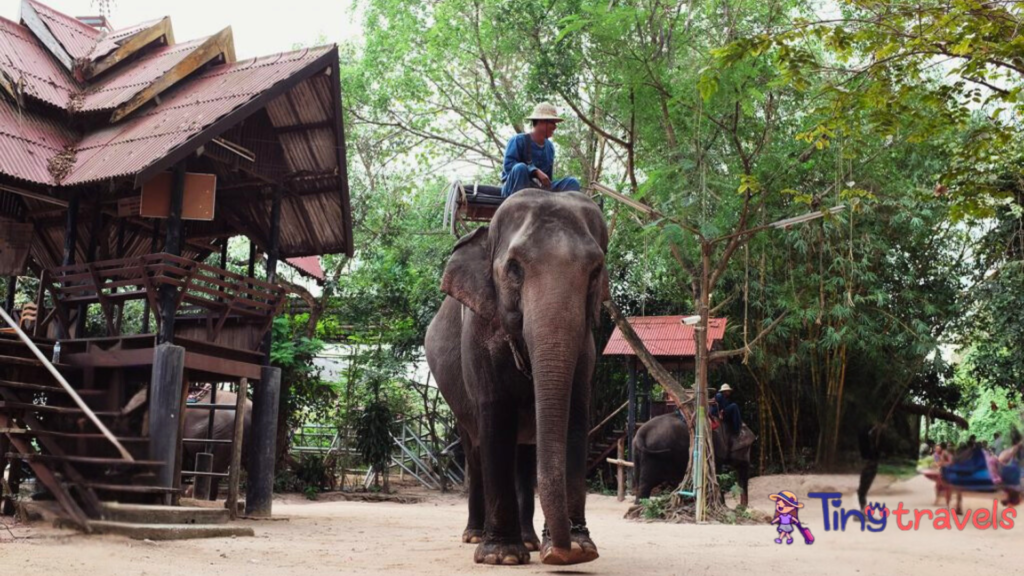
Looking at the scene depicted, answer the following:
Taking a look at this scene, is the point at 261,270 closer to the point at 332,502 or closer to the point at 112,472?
the point at 332,502

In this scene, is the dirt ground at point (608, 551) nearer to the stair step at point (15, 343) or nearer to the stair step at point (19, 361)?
the stair step at point (19, 361)

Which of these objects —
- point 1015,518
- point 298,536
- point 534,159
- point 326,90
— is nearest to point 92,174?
point 326,90

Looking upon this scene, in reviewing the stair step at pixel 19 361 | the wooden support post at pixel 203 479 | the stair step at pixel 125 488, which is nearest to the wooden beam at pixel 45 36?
the stair step at pixel 19 361

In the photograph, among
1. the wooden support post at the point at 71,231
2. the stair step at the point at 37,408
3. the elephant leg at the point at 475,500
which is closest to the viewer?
the elephant leg at the point at 475,500

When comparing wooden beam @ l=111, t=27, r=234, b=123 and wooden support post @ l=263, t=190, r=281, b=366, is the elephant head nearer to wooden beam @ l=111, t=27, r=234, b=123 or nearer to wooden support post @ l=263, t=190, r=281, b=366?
wooden support post @ l=263, t=190, r=281, b=366

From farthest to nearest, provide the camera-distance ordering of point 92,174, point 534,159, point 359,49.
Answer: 1. point 359,49
2. point 92,174
3. point 534,159

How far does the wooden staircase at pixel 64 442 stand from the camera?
27.9 feet

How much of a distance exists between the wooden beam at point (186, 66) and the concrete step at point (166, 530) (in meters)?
5.93

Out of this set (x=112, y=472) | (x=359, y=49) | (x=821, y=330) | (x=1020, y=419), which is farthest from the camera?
(x=359, y=49)

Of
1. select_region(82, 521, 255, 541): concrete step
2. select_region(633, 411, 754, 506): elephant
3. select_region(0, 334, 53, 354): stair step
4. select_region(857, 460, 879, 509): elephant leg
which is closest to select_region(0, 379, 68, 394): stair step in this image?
select_region(0, 334, 53, 354): stair step

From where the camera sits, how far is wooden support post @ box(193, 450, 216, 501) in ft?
50.9

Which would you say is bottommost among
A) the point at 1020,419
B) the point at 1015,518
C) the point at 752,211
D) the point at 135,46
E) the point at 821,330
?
the point at 1015,518

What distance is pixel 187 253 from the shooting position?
1495 centimetres

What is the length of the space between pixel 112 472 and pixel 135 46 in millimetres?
7214
